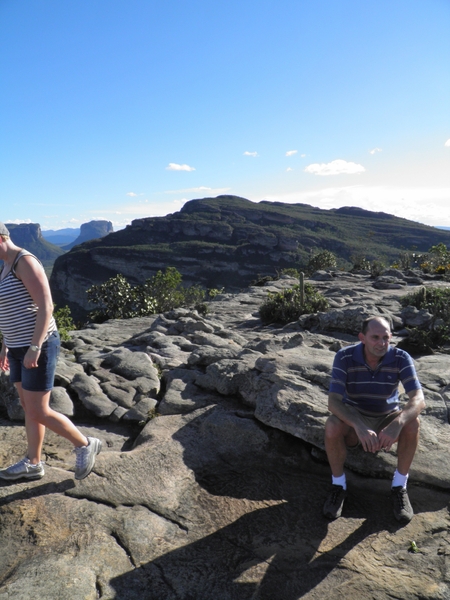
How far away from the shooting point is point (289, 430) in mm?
5082

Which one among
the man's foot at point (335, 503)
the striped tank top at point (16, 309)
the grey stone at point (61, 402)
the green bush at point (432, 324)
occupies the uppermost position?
the striped tank top at point (16, 309)

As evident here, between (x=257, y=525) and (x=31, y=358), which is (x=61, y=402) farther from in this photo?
(x=257, y=525)

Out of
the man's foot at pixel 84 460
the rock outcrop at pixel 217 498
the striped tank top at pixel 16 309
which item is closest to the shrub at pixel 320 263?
the rock outcrop at pixel 217 498

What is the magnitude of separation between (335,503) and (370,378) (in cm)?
127

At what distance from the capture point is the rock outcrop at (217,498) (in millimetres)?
3324

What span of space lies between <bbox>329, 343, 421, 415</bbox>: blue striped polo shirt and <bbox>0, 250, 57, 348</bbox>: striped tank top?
292 centimetres

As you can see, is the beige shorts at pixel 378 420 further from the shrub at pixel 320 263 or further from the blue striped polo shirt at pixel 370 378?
the shrub at pixel 320 263

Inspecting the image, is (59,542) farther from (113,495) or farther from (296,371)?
(296,371)

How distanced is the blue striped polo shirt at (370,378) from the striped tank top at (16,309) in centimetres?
292

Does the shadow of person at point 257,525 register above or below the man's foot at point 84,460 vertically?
below

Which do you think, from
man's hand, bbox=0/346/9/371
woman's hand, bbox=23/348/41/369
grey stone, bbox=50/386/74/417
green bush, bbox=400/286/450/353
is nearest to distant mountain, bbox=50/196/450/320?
green bush, bbox=400/286/450/353

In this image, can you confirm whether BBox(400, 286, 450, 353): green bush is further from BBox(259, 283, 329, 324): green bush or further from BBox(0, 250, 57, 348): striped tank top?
BBox(0, 250, 57, 348): striped tank top

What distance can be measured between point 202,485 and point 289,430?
47.2 inches

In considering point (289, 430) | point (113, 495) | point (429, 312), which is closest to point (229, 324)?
point (429, 312)
